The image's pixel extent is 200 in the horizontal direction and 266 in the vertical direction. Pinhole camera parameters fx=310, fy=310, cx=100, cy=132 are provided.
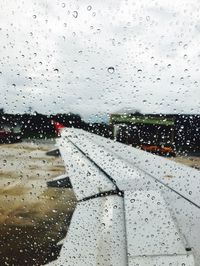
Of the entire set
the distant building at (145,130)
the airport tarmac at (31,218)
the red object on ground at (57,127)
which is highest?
the red object on ground at (57,127)

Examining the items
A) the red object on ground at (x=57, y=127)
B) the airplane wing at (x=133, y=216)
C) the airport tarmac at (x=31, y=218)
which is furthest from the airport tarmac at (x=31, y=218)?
the airplane wing at (x=133, y=216)

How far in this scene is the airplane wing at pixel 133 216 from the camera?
3.87 feet

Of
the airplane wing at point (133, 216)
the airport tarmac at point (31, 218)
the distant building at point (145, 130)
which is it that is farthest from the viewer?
the distant building at point (145, 130)

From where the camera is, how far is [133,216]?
1569 mm

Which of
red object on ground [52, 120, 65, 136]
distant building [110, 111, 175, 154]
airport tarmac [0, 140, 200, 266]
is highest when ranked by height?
red object on ground [52, 120, 65, 136]

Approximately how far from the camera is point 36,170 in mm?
11992

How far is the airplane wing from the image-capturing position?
46.5 inches

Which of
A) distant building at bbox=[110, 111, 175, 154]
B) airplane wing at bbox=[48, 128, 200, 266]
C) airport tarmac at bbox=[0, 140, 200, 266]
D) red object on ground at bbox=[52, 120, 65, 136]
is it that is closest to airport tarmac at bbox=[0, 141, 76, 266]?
airport tarmac at bbox=[0, 140, 200, 266]

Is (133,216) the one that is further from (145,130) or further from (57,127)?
(145,130)

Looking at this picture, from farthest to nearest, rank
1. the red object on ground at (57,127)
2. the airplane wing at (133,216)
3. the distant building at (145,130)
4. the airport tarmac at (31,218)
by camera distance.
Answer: the distant building at (145,130)
the red object on ground at (57,127)
the airport tarmac at (31,218)
the airplane wing at (133,216)

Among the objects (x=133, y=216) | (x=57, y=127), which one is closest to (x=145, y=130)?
(x=57, y=127)

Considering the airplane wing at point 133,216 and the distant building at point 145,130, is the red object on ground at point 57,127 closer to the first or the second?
the airplane wing at point 133,216

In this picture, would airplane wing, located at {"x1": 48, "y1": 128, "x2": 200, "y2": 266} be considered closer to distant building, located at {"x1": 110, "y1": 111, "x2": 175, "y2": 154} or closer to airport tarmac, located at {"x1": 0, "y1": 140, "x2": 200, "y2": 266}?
airport tarmac, located at {"x1": 0, "y1": 140, "x2": 200, "y2": 266}

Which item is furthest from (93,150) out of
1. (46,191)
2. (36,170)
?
(36,170)
